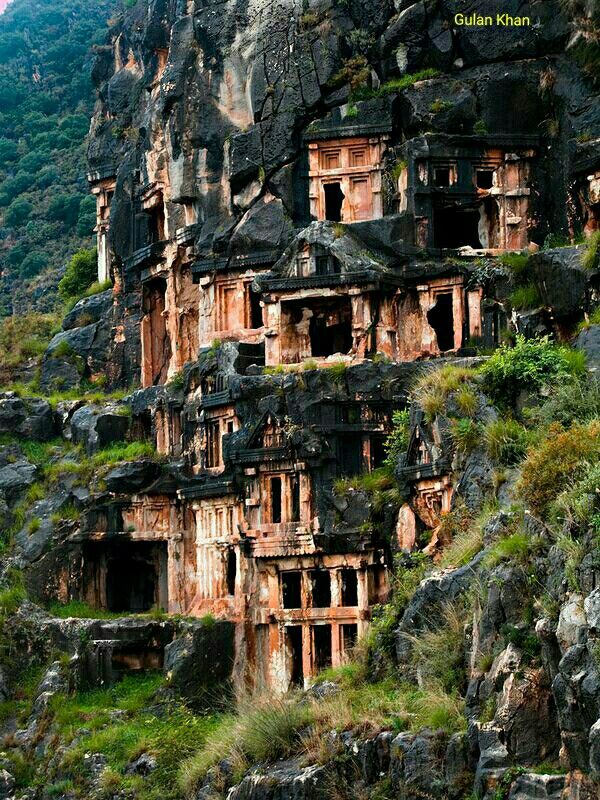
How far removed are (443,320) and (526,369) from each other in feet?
62.1

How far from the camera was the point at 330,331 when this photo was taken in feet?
232

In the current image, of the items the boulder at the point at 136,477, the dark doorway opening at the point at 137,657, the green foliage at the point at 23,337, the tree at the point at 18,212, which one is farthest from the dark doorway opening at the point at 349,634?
the tree at the point at 18,212

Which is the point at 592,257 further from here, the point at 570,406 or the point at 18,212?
the point at 18,212

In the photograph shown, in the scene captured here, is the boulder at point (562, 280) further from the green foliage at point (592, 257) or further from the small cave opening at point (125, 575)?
the small cave opening at point (125, 575)

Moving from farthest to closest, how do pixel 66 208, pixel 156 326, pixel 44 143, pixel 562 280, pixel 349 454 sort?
pixel 44 143
pixel 66 208
pixel 156 326
pixel 349 454
pixel 562 280

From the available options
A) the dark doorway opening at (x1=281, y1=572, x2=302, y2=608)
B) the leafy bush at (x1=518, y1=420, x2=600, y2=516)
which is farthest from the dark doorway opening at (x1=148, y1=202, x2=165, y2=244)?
the leafy bush at (x1=518, y1=420, x2=600, y2=516)

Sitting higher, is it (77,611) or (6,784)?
(77,611)

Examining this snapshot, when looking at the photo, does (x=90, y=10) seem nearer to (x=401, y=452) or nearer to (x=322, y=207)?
(x=322, y=207)

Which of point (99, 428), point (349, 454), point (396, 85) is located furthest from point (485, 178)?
point (99, 428)

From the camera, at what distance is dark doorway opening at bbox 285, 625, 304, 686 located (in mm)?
63562

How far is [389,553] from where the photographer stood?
6194 centimetres

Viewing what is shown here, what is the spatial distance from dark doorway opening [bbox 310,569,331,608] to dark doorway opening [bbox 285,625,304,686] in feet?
3.37

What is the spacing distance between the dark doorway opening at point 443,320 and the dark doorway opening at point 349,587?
9.64 metres

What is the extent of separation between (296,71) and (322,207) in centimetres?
521
